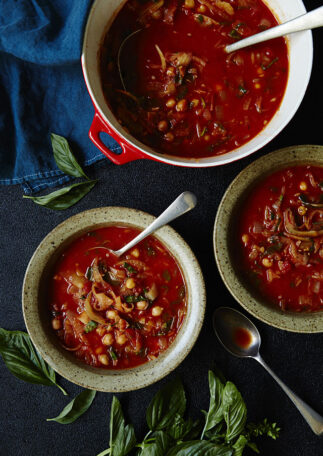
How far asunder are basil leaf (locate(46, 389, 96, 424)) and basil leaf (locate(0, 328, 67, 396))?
0.20m

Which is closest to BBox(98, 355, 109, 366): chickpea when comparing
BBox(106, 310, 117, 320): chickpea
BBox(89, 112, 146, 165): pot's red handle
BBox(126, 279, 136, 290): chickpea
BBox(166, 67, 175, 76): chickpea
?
BBox(106, 310, 117, 320): chickpea

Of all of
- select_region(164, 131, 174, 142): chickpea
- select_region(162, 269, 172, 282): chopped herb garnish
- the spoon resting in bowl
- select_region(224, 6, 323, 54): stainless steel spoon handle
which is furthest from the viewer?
the spoon resting in bowl

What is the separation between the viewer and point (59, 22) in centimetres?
273

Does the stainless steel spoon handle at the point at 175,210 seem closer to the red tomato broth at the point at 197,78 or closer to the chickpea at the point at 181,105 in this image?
the red tomato broth at the point at 197,78

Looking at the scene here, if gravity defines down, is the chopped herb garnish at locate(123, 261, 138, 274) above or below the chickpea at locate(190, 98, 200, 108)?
below

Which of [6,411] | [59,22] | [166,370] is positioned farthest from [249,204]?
[6,411]

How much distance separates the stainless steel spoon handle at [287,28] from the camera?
2094 millimetres

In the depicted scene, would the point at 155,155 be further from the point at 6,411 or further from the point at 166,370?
the point at 6,411

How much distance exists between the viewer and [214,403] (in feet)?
9.69

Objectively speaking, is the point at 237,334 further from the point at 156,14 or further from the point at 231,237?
the point at 156,14

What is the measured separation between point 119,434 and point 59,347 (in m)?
0.76

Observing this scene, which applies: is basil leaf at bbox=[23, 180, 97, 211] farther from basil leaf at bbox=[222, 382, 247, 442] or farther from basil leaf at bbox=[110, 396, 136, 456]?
basil leaf at bbox=[222, 382, 247, 442]

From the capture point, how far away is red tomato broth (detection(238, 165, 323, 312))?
2820mm

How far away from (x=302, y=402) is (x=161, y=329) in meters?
1.05
